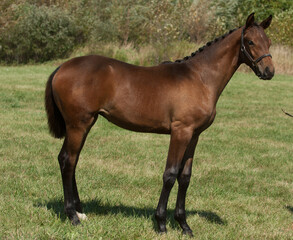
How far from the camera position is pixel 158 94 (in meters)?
4.18

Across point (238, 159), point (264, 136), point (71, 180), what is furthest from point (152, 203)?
point (264, 136)

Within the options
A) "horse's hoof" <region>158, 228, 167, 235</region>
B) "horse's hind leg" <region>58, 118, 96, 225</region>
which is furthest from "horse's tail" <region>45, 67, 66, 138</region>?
"horse's hoof" <region>158, 228, 167, 235</region>

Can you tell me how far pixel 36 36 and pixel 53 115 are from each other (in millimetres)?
20457

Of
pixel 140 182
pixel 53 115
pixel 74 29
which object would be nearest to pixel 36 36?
pixel 74 29

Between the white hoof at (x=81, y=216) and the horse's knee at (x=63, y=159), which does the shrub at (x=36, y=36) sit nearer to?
the horse's knee at (x=63, y=159)

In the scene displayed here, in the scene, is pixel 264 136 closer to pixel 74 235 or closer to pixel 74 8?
pixel 74 235

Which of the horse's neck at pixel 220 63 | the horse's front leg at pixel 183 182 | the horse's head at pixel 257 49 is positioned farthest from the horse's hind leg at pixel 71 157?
the horse's head at pixel 257 49

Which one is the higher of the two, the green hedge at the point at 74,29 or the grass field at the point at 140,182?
the grass field at the point at 140,182

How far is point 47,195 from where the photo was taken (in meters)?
5.19

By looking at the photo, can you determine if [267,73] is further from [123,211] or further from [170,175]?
[123,211]

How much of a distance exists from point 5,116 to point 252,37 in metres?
7.46

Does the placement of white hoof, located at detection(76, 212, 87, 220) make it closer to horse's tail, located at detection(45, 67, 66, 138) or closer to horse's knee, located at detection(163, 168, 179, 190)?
horse's tail, located at detection(45, 67, 66, 138)

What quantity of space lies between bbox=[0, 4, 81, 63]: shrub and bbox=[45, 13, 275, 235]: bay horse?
67.9ft

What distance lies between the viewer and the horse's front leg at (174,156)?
406 centimetres
